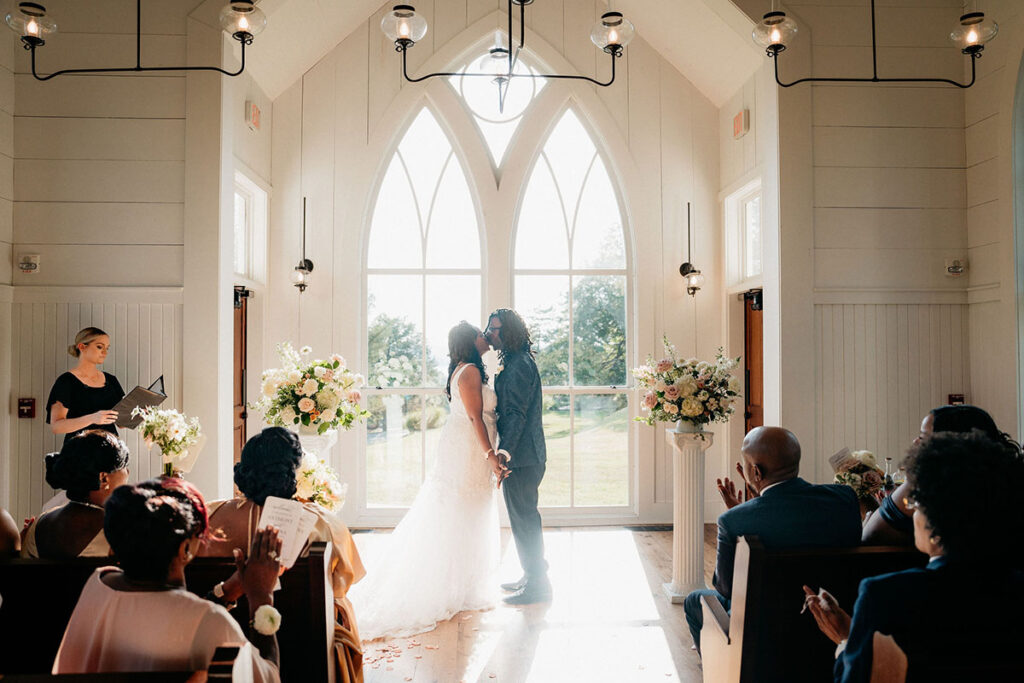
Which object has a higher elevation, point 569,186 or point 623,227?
point 569,186

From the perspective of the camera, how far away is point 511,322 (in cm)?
378

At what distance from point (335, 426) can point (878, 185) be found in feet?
12.1

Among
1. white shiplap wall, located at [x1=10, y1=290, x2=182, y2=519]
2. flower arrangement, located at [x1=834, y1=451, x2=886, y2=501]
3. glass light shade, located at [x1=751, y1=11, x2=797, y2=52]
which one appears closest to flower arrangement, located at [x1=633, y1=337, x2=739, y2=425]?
flower arrangement, located at [x1=834, y1=451, x2=886, y2=501]

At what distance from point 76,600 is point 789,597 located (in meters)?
1.90

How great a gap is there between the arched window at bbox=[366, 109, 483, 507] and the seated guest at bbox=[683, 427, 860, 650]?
3533mm

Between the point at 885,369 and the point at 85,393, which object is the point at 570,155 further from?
the point at 85,393

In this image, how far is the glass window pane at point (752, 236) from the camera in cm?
512

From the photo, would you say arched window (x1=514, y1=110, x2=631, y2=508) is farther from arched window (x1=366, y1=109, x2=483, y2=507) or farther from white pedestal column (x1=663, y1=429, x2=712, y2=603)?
white pedestal column (x1=663, y1=429, x2=712, y2=603)

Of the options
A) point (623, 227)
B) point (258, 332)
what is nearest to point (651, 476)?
point (623, 227)

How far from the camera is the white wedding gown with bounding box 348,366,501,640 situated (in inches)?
134

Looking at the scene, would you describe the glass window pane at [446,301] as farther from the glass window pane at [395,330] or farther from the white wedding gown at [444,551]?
the white wedding gown at [444,551]

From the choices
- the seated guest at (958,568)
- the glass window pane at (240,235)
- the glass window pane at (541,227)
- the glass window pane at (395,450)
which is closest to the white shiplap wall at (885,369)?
the glass window pane at (541,227)

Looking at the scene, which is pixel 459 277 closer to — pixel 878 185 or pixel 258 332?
pixel 258 332

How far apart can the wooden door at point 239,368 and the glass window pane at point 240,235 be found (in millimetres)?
178
